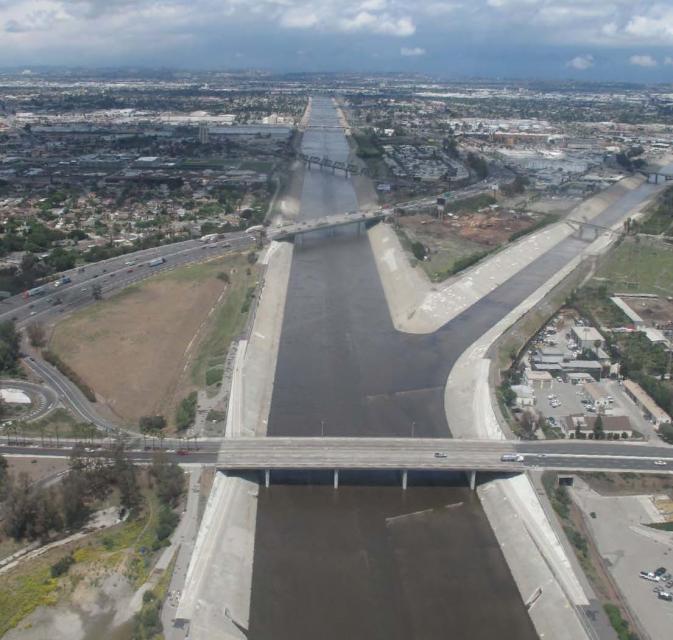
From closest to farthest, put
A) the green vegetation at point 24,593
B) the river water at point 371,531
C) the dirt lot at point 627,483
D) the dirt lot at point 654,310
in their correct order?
the green vegetation at point 24,593 → the river water at point 371,531 → the dirt lot at point 627,483 → the dirt lot at point 654,310

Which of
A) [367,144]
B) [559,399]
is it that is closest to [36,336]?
[559,399]

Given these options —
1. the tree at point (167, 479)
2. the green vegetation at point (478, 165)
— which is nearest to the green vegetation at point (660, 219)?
the green vegetation at point (478, 165)

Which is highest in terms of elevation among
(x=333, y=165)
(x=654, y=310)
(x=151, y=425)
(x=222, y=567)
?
(x=222, y=567)

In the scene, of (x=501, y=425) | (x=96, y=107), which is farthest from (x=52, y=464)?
(x=96, y=107)

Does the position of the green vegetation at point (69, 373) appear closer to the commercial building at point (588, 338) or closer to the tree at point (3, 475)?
the tree at point (3, 475)

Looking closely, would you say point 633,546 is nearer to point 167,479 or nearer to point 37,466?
point 167,479

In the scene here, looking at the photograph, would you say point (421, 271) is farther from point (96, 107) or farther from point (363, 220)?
point (96, 107)
